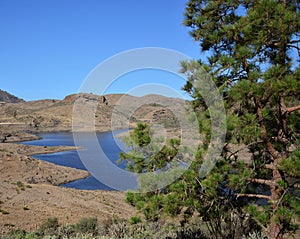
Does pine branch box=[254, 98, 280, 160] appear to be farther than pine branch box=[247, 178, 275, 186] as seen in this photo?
No

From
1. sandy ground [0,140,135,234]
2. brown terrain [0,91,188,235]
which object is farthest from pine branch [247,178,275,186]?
sandy ground [0,140,135,234]

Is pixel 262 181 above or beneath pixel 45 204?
above

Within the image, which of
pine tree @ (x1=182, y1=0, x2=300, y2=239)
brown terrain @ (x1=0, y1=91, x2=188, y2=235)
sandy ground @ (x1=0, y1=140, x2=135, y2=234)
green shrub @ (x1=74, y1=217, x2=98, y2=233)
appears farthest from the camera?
sandy ground @ (x1=0, y1=140, x2=135, y2=234)

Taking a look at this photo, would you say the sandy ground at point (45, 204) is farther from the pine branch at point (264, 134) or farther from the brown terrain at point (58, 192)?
the pine branch at point (264, 134)

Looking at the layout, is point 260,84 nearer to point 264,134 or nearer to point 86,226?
point 264,134

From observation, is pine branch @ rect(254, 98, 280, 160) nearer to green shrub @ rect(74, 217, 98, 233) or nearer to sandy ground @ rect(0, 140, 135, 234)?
green shrub @ rect(74, 217, 98, 233)

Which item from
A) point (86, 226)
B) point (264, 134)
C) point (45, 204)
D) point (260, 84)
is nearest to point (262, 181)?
point (264, 134)

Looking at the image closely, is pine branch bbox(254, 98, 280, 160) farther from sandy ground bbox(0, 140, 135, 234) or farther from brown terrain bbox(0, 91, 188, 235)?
sandy ground bbox(0, 140, 135, 234)

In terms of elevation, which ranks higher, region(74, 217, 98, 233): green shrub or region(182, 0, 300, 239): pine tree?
region(182, 0, 300, 239): pine tree

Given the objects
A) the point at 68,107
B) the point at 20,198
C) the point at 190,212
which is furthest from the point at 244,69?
the point at 68,107

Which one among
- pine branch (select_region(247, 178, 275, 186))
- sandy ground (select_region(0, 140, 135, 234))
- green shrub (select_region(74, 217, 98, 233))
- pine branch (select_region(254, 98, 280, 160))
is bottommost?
sandy ground (select_region(0, 140, 135, 234))

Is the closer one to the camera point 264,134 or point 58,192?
point 264,134

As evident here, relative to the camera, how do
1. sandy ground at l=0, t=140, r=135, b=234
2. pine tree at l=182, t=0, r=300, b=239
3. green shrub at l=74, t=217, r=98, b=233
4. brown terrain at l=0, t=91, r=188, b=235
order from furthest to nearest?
sandy ground at l=0, t=140, r=135, b=234
green shrub at l=74, t=217, r=98, b=233
brown terrain at l=0, t=91, r=188, b=235
pine tree at l=182, t=0, r=300, b=239

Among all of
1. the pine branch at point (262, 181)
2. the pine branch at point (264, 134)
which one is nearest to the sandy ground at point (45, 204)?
the pine branch at point (262, 181)
